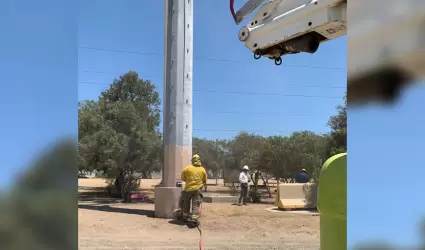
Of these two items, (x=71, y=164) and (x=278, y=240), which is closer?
(x=71, y=164)

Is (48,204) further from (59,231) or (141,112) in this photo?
(141,112)

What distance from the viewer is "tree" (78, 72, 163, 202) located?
55.7 ft

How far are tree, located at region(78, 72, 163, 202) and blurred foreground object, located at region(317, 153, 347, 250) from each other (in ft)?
49.0

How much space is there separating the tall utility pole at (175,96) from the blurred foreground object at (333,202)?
10406mm

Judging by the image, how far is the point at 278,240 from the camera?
9.99m

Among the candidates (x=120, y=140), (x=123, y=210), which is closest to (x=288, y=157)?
(x=120, y=140)

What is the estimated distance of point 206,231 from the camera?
429 inches

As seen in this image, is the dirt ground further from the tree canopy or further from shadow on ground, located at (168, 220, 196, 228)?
the tree canopy

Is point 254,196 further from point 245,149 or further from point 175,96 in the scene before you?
point 175,96

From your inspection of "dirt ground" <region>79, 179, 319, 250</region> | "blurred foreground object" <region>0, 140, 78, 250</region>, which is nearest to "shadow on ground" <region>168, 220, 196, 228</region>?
"dirt ground" <region>79, 179, 319, 250</region>

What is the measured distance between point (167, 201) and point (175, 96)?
2933 millimetres

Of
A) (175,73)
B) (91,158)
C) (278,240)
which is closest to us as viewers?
(278,240)

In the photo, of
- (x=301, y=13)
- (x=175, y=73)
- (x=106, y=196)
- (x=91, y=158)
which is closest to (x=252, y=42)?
(x=301, y=13)

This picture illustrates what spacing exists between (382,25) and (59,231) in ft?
3.52
